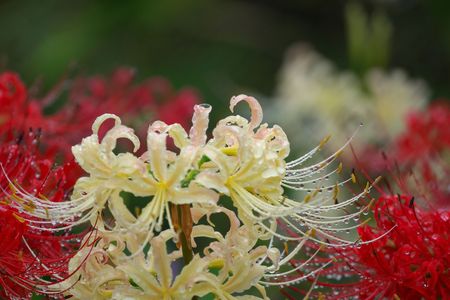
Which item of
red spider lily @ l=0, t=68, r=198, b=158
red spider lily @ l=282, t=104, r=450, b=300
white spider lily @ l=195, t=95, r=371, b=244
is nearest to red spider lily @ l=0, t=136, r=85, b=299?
red spider lily @ l=0, t=68, r=198, b=158

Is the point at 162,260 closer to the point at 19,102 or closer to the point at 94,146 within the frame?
the point at 94,146

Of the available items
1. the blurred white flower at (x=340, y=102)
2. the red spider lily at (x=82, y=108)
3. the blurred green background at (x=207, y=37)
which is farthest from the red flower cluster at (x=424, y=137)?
the blurred green background at (x=207, y=37)

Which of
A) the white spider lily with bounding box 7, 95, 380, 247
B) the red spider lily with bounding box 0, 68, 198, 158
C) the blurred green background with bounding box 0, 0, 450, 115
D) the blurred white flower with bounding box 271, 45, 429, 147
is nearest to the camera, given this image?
the white spider lily with bounding box 7, 95, 380, 247

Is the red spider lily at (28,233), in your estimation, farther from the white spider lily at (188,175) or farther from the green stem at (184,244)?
the green stem at (184,244)

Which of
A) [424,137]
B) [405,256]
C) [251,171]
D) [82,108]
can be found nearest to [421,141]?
[424,137]

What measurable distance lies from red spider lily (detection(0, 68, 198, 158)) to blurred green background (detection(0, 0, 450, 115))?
6.94 feet

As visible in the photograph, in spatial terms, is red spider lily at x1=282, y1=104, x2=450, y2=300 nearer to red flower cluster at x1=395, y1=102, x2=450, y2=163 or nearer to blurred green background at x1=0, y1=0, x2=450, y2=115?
red flower cluster at x1=395, y1=102, x2=450, y2=163

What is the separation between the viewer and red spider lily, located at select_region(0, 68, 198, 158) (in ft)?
8.48

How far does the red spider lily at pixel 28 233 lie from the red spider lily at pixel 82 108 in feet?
0.63

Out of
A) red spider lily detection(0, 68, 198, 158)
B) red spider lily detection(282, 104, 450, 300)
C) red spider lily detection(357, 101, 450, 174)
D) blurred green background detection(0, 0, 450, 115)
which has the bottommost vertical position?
red spider lily detection(282, 104, 450, 300)

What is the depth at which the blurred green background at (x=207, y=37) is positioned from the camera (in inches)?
244

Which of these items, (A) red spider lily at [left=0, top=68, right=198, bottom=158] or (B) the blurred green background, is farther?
(B) the blurred green background

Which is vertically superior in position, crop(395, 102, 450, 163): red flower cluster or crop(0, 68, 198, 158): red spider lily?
crop(395, 102, 450, 163): red flower cluster

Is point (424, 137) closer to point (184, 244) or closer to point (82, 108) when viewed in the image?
point (82, 108)
